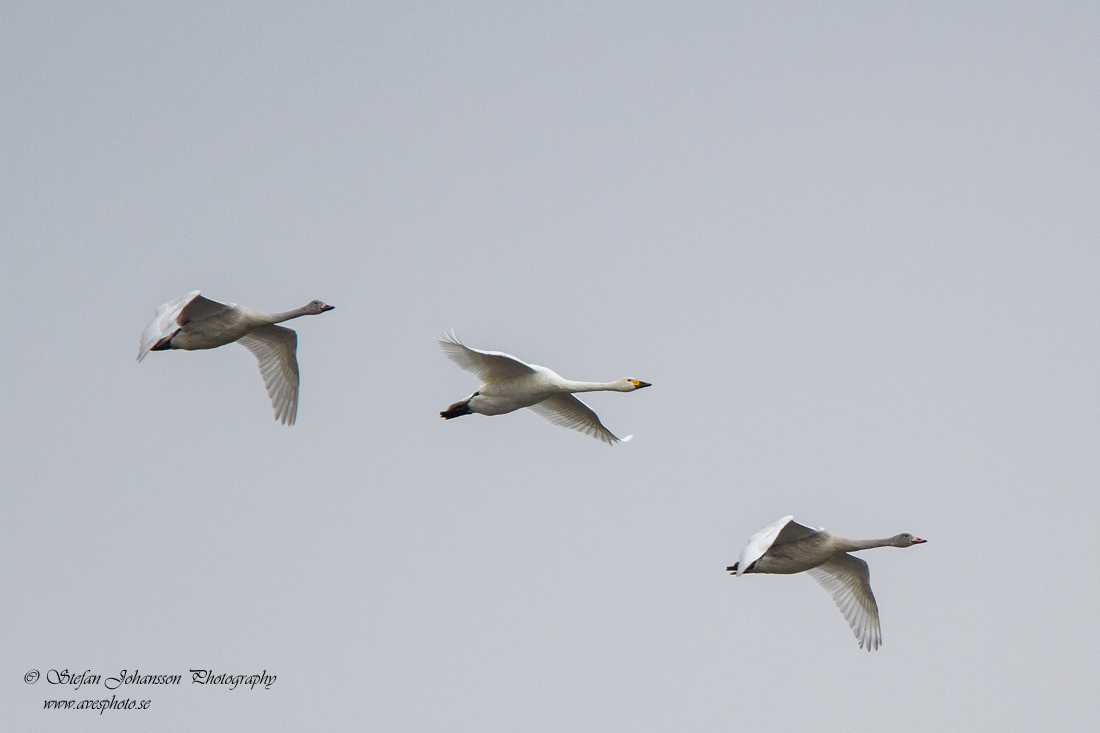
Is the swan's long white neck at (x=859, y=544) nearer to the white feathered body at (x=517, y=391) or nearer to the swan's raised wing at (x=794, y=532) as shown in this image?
the swan's raised wing at (x=794, y=532)

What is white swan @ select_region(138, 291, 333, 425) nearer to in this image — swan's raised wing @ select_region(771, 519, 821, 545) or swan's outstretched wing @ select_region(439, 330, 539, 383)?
swan's outstretched wing @ select_region(439, 330, 539, 383)

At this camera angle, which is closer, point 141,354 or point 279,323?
point 141,354

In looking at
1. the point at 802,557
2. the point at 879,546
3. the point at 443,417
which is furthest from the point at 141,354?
the point at 879,546

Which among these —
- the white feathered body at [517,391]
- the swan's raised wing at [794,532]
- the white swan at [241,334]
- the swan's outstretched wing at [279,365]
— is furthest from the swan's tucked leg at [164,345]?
the swan's raised wing at [794,532]

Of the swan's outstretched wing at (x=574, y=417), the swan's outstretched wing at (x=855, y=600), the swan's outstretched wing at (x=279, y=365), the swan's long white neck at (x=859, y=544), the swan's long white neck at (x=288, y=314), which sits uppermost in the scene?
the swan's long white neck at (x=288, y=314)

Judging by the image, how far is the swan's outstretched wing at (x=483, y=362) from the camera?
21892mm

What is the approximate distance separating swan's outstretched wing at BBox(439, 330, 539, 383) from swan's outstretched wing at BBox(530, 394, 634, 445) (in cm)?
319

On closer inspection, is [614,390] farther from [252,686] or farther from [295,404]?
[252,686]

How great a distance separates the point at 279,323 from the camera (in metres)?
25.7

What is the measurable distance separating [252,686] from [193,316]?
6.92 metres

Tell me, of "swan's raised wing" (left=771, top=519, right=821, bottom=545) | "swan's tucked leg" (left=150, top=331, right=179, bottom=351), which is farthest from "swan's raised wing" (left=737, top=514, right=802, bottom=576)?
"swan's tucked leg" (left=150, top=331, right=179, bottom=351)

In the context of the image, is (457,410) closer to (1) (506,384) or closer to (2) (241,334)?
(1) (506,384)

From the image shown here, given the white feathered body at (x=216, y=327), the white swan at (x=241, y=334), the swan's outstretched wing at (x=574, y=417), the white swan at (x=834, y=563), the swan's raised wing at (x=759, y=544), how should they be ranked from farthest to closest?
1. the swan's outstretched wing at (x=574, y=417)
2. the white feathered body at (x=216, y=327)
3. the white swan at (x=834, y=563)
4. the white swan at (x=241, y=334)
5. the swan's raised wing at (x=759, y=544)

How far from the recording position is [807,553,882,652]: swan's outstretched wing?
80.8ft
